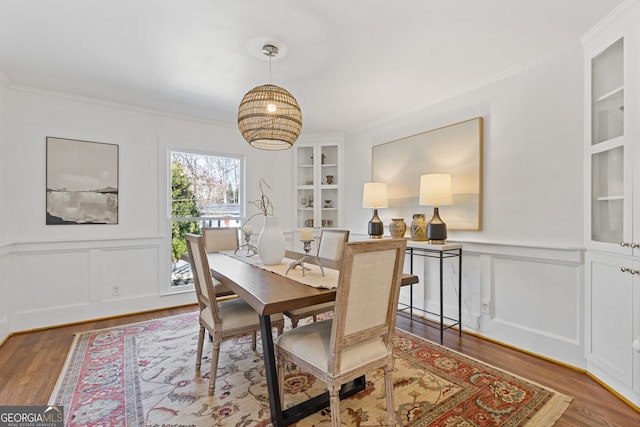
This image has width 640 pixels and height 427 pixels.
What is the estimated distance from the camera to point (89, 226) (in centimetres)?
Answer: 344

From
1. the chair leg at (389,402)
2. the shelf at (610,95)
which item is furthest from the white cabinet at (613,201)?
the chair leg at (389,402)

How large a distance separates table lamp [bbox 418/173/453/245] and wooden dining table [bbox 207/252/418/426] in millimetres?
1198

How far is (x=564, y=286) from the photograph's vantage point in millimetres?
2428

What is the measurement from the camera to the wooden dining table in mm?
1546

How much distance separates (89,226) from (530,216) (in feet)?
14.6

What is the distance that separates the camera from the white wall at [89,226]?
3.09 m

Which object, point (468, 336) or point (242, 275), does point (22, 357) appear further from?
point (468, 336)

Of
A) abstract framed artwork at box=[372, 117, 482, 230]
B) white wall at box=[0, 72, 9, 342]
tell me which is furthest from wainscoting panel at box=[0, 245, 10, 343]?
abstract framed artwork at box=[372, 117, 482, 230]

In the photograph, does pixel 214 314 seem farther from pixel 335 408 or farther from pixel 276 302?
pixel 335 408

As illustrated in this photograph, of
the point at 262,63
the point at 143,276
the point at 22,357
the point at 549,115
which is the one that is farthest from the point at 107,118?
the point at 549,115

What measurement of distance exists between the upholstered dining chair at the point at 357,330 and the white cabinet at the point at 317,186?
311 cm

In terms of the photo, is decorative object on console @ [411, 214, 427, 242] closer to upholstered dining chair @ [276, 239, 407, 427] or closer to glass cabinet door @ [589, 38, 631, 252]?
glass cabinet door @ [589, 38, 631, 252]

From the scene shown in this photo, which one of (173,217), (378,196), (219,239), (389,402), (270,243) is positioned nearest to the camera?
(389,402)

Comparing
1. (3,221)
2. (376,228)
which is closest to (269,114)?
(376,228)
